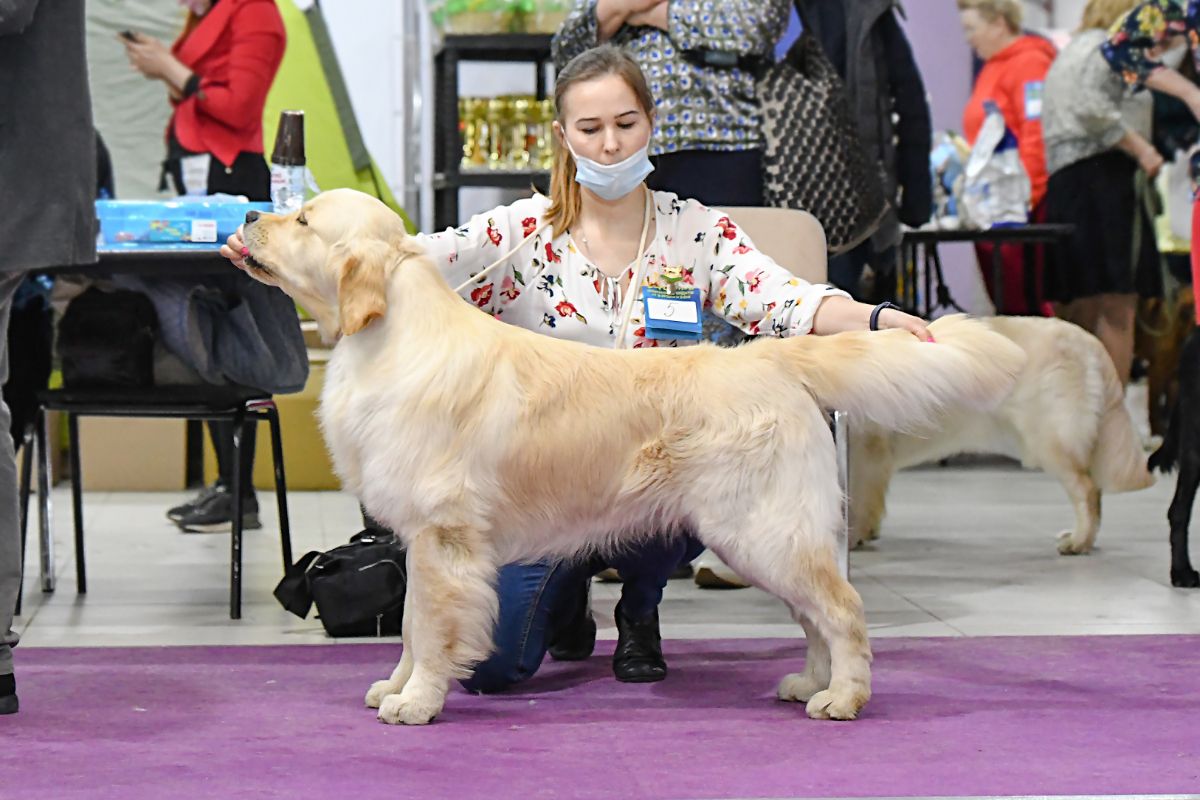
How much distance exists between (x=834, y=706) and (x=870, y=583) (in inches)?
70.1

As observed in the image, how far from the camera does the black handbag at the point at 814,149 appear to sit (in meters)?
4.42

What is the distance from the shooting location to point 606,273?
326 centimetres

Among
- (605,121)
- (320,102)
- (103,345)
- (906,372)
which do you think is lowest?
(103,345)

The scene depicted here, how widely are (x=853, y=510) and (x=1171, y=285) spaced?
3828mm

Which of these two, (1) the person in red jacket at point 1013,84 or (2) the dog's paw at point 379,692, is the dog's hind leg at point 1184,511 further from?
(1) the person in red jacket at point 1013,84

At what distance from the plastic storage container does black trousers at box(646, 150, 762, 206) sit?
3.97 feet

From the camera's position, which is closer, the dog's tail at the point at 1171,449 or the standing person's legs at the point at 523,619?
the standing person's legs at the point at 523,619

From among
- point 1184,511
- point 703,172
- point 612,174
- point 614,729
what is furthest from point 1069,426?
point 614,729

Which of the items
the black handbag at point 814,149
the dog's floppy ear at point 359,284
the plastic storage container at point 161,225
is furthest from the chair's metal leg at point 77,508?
the black handbag at point 814,149

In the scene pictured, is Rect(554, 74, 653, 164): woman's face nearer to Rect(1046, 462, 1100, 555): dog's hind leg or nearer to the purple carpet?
the purple carpet

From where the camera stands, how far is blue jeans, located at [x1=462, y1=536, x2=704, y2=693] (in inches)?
123

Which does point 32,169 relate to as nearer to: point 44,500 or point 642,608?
point 642,608

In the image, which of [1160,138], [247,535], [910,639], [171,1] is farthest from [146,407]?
[1160,138]

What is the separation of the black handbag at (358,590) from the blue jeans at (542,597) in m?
0.53
